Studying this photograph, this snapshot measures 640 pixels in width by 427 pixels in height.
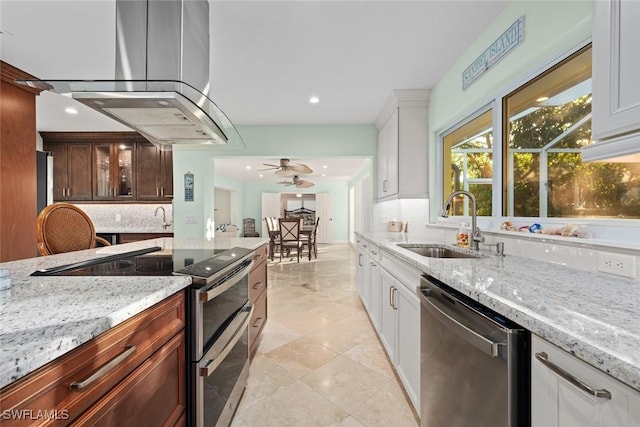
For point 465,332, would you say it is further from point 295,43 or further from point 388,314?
point 295,43

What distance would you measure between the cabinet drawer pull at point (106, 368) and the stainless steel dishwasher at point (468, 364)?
39.5 inches

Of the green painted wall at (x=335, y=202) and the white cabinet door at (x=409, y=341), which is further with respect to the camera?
the green painted wall at (x=335, y=202)

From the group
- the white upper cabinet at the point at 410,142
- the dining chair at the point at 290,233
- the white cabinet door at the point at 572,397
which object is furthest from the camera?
the dining chair at the point at 290,233

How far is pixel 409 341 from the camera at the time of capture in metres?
1.54

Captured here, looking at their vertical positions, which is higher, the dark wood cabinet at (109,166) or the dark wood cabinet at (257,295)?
the dark wood cabinet at (109,166)

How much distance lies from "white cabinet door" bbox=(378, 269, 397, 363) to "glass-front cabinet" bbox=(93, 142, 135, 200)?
13.1 ft

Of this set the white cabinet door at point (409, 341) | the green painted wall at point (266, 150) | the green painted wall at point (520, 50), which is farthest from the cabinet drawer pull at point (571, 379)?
the green painted wall at point (266, 150)

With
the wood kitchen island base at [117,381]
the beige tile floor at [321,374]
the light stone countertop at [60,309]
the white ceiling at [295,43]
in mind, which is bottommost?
the beige tile floor at [321,374]

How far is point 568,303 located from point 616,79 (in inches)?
26.3

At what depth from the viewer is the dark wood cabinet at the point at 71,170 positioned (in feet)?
13.4

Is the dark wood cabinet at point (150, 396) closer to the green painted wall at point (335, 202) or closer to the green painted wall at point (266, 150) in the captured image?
the green painted wall at point (266, 150)

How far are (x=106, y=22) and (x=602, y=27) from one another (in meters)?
2.57

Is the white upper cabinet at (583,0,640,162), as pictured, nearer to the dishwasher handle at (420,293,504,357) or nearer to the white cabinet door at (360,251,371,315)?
the dishwasher handle at (420,293,504,357)

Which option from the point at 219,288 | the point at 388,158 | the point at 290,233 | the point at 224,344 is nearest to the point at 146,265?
the point at 219,288
